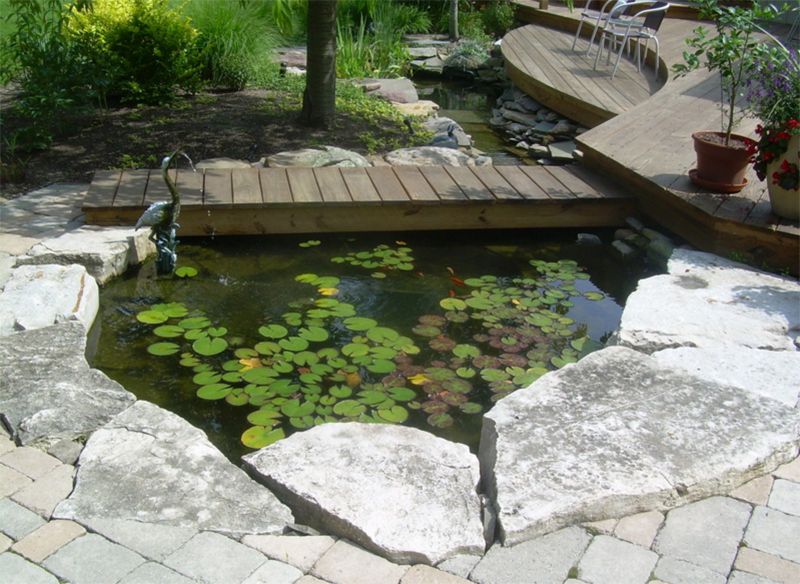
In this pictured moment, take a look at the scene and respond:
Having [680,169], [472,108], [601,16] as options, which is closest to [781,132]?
[680,169]

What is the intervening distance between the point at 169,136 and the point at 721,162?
12.6 ft

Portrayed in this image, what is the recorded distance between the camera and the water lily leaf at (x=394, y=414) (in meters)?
2.78

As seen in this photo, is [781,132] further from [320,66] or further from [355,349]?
[320,66]

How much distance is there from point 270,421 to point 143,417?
0.51 meters

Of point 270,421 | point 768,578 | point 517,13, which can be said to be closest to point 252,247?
point 270,421

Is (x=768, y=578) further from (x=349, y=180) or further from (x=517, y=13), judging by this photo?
(x=517, y=13)

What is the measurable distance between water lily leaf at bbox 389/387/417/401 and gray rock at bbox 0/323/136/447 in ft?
3.30

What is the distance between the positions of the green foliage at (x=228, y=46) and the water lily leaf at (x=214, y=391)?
4458mm

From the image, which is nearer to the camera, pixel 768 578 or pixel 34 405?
pixel 768 578

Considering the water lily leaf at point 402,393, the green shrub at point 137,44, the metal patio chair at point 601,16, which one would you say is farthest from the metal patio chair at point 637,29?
the water lily leaf at point 402,393

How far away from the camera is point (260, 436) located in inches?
104

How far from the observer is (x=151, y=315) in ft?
11.2

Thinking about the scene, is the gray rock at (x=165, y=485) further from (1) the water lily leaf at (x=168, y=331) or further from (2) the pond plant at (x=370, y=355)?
(1) the water lily leaf at (x=168, y=331)

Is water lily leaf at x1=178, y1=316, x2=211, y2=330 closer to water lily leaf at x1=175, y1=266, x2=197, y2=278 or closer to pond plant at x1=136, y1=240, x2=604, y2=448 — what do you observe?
pond plant at x1=136, y1=240, x2=604, y2=448
